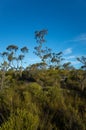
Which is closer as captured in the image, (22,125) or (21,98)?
(22,125)

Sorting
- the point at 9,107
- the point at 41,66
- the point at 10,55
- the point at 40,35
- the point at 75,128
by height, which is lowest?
the point at 75,128

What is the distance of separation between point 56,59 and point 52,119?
151 feet

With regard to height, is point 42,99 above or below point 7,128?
above

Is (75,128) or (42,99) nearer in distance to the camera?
(75,128)

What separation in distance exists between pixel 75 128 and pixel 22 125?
1.22 m

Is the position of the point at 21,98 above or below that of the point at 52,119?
above

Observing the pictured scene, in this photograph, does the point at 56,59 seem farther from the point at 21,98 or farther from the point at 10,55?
the point at 21,98

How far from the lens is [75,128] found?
4859 millimetres

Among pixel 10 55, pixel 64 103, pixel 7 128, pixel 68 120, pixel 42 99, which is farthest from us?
pixel 10 55

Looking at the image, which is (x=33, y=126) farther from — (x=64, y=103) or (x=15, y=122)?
(x=64, y=103)

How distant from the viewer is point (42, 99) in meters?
6.41

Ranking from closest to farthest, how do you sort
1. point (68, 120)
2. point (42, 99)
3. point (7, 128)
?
point (7, 128) < point (68, 120) < point (42, 99)

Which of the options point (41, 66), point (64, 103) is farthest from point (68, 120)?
point (41, 66)

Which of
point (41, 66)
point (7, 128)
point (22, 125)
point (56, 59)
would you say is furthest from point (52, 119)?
point (56, 59)
